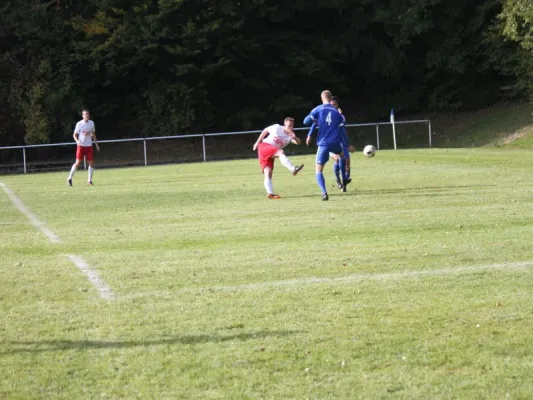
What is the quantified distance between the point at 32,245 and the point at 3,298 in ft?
13.8

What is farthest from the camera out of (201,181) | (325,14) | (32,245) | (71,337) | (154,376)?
(325,14)

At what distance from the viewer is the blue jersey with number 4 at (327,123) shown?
1889 cm

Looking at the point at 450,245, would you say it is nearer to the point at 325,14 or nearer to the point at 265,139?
the point at 265,139

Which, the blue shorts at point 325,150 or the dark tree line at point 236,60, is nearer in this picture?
the blue shorts at point 325,150

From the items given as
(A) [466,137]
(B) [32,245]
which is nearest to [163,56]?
(A) [466,137]

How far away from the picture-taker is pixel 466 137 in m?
47.8

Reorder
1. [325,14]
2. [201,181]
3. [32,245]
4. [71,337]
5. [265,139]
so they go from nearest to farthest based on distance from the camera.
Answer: [71,337] < [32,245] < [265,139] < [201,181] < [325,14]

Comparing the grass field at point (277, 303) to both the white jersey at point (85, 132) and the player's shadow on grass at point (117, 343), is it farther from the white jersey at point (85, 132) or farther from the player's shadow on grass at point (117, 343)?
the white jersey at point (85, 132)

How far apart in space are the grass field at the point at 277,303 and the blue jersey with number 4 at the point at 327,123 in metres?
2.19

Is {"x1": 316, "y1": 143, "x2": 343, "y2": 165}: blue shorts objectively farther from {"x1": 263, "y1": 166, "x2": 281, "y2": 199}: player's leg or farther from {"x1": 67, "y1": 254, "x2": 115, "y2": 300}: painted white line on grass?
{"x1": 67, "y1": 254, "x2": 115, "y2": 300}: painted white line on grass

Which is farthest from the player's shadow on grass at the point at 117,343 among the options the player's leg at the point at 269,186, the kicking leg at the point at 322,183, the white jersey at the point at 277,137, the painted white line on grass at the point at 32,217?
the white jersey at the point at 277,137

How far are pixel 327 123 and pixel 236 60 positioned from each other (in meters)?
32.4

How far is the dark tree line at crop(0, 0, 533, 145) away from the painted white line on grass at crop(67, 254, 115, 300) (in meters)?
36.2

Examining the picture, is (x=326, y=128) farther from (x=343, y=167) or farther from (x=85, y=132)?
(x=85, y=132)
